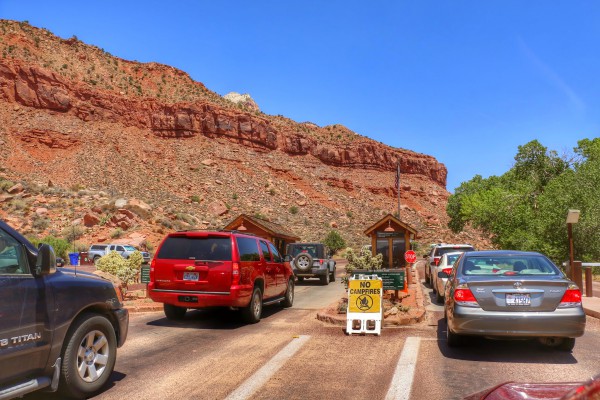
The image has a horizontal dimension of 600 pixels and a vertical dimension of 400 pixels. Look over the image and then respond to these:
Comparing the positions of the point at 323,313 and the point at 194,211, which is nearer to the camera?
the point at 323,313

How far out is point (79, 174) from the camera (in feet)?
192

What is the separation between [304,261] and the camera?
75.6ft

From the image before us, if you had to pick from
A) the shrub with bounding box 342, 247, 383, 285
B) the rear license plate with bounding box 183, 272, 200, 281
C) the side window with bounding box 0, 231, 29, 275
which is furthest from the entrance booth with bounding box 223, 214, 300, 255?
the side window with bounding box 0, 231, 29, 275

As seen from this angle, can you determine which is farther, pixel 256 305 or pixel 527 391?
pixel 256 305

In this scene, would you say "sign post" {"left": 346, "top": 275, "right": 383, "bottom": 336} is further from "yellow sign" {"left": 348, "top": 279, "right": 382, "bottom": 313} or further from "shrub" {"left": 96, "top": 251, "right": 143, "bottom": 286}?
"shrub" {"left": 96, "top": 251, "right": 143, "bottom": 286}

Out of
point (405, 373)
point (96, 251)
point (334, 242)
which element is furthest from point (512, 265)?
point (334, 242)

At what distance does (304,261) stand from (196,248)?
41.4 ft

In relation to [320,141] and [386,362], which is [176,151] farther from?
[386,362]

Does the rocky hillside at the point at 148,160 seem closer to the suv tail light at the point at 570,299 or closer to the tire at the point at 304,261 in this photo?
the tire at the point at 304,261

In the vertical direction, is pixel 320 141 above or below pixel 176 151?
above

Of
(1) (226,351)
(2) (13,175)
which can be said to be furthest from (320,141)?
(1) (226,351)

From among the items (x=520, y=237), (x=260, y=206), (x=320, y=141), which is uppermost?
(x=320, y=141)

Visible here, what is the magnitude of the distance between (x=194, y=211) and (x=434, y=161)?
238ft

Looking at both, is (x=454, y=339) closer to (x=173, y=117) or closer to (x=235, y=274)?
(x=235, y=274)
